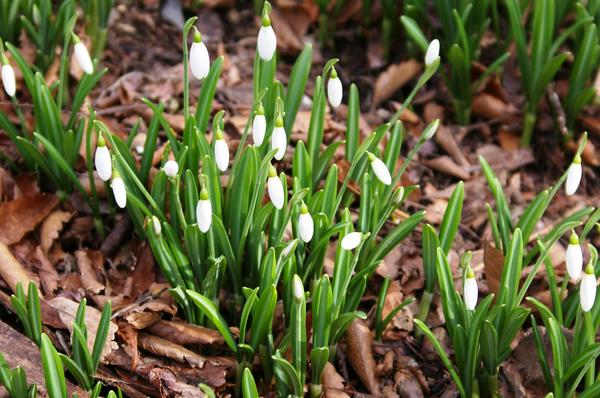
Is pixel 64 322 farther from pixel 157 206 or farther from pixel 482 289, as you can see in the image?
pixel 482 289

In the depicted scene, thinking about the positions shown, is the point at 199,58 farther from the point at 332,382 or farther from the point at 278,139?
the point at 332,382

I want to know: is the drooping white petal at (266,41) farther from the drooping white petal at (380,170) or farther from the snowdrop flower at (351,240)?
the snowdrop flower at (351,240)

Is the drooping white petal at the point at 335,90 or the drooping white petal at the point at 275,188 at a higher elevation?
the drooping white petal at the point at 335,90

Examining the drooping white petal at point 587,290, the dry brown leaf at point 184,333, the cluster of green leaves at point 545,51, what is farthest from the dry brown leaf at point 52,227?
the cluster of green leaves at point 545,51

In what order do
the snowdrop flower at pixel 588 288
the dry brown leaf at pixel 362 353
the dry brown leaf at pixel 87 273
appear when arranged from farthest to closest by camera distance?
the dry brown leaf at pixel 87 273 < the dry brown leaf at pixel 362 353 < the snowdrop flower at pixel 588 288

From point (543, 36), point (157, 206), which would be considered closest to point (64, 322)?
point (157, 206)

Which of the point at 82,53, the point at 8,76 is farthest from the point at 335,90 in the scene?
the point at 8,76
